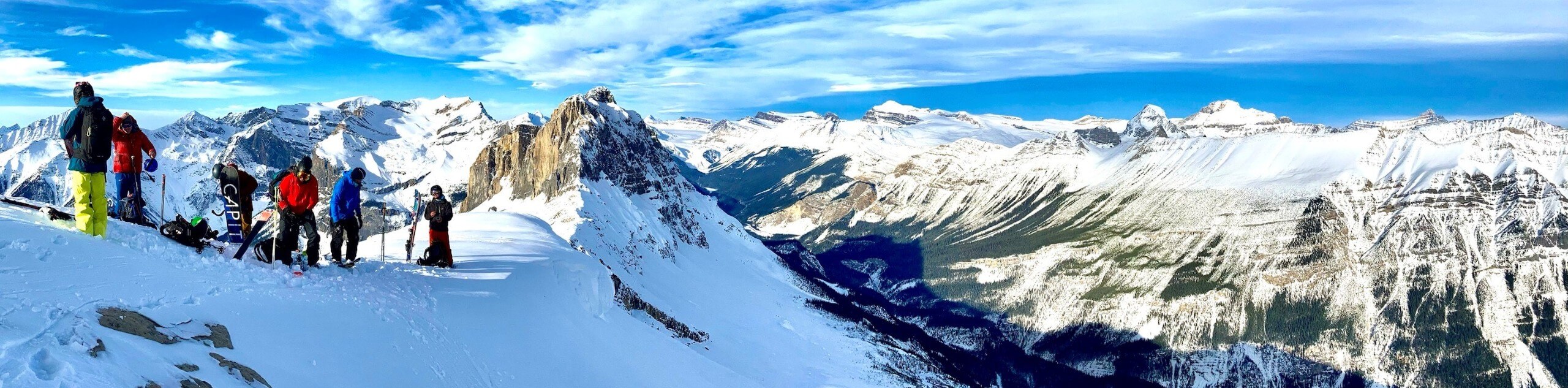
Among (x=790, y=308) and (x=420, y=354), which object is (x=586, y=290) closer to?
(x=420, y=354)

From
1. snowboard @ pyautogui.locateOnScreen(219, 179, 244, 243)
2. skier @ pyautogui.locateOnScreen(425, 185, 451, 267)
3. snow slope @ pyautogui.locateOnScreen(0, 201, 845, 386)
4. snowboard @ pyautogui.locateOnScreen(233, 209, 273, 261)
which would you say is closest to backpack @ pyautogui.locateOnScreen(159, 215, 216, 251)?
snow slope @ pyautogui.locateOnScreen(0, 201, 845, 386)

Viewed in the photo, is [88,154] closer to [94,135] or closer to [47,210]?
[94,135]

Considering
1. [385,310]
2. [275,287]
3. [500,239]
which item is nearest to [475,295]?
[385,310]

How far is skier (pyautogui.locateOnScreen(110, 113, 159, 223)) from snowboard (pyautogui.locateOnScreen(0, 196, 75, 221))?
5.95 ft

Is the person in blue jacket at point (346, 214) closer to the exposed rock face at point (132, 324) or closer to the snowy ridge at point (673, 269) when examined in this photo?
the exposed rock face at point (132, 324)

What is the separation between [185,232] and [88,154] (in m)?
3.56

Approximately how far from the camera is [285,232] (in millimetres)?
26656

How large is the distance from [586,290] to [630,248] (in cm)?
10226

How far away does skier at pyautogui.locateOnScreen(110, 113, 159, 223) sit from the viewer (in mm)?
25484

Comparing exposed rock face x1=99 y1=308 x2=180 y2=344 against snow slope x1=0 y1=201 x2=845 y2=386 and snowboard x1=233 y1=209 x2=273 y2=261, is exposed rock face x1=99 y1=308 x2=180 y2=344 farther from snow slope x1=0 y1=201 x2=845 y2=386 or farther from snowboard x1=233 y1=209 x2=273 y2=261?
snowboard x1=233 y1=209 x2=273 y2=261

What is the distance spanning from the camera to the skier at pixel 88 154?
2244 centimetres

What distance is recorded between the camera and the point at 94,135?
2294 cm

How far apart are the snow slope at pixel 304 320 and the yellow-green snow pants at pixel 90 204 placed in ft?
1.53

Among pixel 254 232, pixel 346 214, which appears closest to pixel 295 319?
pixel 254 232
